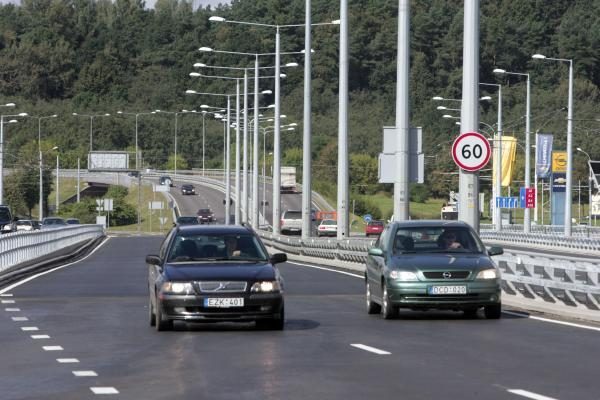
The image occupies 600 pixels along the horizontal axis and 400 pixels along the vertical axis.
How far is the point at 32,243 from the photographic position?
178ft

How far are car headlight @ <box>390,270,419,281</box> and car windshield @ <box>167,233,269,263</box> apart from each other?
2343 millimetres

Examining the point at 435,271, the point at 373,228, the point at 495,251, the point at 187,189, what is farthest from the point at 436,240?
the point at 187,189

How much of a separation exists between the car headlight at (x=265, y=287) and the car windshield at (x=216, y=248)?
0.97 m

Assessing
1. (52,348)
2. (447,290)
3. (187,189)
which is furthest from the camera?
(187,189)

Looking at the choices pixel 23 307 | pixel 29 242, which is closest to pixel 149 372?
pixel 23 307

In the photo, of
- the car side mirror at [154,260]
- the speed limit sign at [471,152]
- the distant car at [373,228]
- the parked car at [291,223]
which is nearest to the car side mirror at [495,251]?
the car side mirror at [154,260]

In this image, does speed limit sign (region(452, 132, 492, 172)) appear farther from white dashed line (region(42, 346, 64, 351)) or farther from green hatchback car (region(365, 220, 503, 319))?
white dashed line (region(42, 346, 64, 351))

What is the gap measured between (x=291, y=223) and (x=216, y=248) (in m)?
91.9

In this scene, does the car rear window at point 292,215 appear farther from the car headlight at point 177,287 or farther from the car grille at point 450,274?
the car headlight at point 177,287

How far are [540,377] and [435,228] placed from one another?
10057 millimetres

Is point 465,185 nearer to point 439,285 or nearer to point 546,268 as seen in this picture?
point 546,268

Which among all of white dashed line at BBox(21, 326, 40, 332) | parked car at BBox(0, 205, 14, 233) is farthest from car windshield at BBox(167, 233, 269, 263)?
parked car at BBox(0, 205, 14, 233)

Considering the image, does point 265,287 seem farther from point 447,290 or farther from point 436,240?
point 436,240

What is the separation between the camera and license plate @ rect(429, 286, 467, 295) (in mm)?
24266
